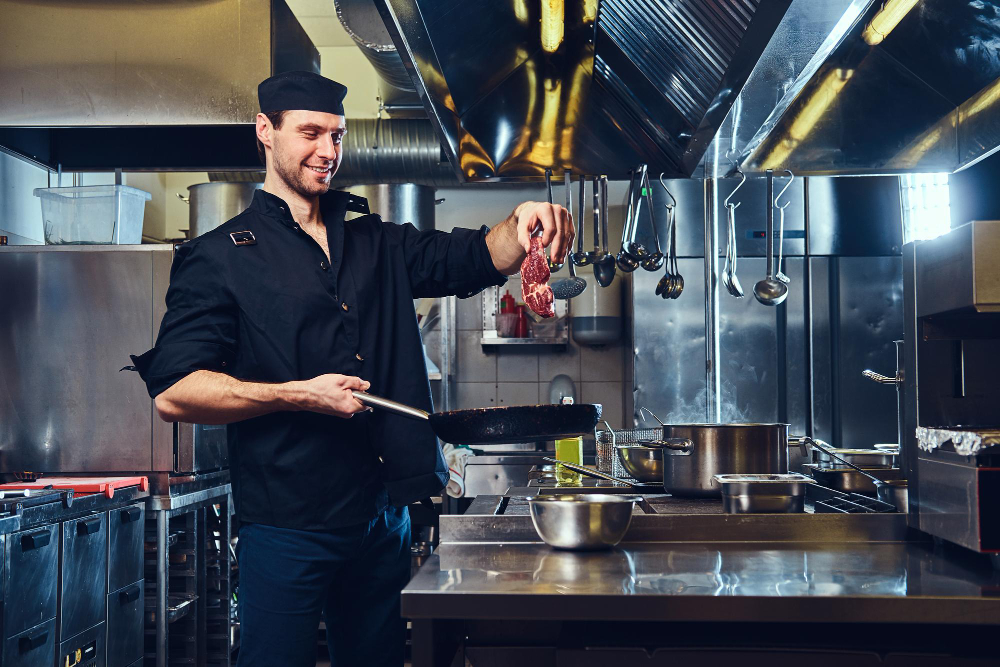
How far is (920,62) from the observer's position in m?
1.95

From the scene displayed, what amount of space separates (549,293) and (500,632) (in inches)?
23.3

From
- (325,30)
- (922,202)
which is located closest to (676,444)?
(922,202)

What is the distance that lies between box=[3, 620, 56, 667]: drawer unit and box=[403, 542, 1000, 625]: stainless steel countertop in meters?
1.44

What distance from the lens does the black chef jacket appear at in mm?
1555

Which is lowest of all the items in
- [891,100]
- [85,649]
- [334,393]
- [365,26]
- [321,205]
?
[85,649]

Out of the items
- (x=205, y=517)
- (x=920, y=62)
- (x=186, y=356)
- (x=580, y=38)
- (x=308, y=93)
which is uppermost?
(x=580, y=38)

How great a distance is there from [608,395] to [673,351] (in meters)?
1.05

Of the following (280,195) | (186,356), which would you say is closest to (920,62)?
(280,195)

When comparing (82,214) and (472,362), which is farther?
(472,362)

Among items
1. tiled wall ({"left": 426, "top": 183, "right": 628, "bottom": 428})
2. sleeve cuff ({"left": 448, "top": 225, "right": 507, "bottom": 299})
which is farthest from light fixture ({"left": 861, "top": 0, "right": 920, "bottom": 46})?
tiled wall ({"left": 426, "top": 183, "right": 628, "bottom": 428})

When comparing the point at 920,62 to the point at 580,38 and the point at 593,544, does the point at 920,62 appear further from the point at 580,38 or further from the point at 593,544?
the point at 593,544

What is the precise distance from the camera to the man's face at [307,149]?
1.65 meters

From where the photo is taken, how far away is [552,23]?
Answer: 2.01 meters

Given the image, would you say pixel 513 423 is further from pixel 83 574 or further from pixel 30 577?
pixel 83 574
